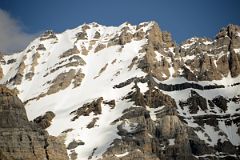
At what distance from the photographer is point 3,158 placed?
5674 inches

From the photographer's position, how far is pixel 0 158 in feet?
461

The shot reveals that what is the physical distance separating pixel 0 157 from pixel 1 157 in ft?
3.71

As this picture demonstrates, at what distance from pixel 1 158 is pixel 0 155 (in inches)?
86.8

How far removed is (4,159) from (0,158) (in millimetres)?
4668

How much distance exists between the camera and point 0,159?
13988 cm

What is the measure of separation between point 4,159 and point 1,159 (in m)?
4.15

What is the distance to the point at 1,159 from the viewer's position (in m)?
141

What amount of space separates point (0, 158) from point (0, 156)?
203 cm

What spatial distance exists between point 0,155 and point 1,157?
1.32 m

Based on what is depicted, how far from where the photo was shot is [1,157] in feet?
467

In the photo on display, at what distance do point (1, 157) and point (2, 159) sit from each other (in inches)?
18.3

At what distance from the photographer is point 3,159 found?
143m

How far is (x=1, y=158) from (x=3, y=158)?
2638 millimetres

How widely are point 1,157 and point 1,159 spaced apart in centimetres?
153
